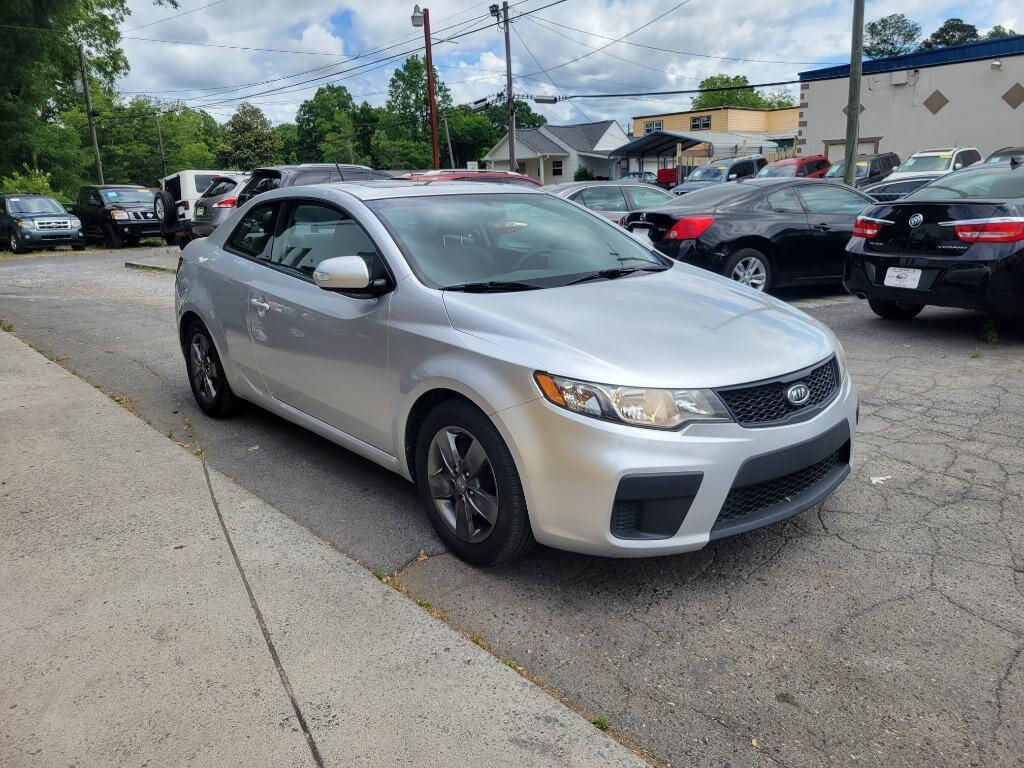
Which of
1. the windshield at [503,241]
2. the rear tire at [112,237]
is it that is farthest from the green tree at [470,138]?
the windshield at [503,241]

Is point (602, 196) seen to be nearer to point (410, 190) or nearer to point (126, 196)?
point (410, 190)

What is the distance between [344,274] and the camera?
3410mm

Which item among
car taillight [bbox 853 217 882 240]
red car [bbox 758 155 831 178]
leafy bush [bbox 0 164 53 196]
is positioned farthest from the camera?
leafy bush [bbox 0 164 53 196]

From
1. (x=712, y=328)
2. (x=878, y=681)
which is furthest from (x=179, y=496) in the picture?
(x=878, y=681)

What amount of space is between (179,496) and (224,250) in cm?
175

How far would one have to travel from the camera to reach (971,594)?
292 cm

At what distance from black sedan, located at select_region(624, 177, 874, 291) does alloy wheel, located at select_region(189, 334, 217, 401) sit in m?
4.82

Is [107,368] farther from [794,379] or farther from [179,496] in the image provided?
[794,379]

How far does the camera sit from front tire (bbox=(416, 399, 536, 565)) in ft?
9.65

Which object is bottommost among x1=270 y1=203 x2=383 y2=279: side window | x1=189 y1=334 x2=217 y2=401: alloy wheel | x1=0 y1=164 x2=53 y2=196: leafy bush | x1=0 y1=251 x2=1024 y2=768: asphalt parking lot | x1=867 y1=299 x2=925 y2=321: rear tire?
x1=0 y1=251 x2=1024 y2=768: asphalt parking lot

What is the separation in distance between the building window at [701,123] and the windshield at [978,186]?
64029mm

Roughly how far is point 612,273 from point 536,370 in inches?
46.9

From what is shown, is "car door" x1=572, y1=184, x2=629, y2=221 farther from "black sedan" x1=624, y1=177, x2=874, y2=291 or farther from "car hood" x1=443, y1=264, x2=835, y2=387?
"car hood" x1=443, y1=264, x2=835, y2=387

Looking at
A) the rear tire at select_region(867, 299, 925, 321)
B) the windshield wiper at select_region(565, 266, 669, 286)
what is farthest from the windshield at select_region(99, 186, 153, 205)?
the windshield wiper at select_region(565, 266, 669, 286)
